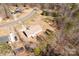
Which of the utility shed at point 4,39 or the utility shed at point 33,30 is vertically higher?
the utility shed at point 33,30

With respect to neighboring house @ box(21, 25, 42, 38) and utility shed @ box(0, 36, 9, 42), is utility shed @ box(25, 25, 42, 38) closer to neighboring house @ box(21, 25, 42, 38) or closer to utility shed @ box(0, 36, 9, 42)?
neighboring house @ box(21, 25, 42, 38)

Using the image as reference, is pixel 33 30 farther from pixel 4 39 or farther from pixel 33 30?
pixel 4 39

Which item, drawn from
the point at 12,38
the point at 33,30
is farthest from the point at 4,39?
the point at 33,30

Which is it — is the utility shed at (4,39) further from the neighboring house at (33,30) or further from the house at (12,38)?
the neighboring house at (33,30)

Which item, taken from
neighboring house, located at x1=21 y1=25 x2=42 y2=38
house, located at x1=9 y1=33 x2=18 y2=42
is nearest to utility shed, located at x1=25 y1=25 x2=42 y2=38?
neighboring house, located at x1=21 y1=25 x2=42 y2=38

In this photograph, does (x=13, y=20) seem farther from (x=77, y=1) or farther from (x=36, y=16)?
(x=77, y=1)

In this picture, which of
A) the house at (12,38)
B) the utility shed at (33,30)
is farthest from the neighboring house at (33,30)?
the house at (12,38)

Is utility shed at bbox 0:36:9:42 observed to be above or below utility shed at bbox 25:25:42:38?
below

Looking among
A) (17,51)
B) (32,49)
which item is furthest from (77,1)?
(17,51)
